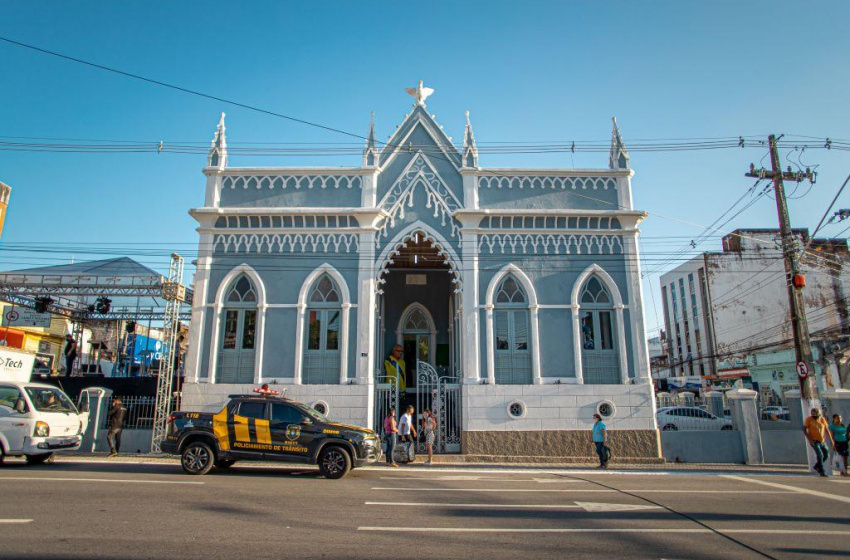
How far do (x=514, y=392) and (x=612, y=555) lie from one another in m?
11.5

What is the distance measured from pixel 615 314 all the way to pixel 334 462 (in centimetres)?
1095

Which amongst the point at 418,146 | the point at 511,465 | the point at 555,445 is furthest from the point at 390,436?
the point at 418,146

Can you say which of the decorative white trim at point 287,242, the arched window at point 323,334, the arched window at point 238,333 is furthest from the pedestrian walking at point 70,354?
the arched window at point 323,334

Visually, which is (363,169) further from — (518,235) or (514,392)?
(514,392)

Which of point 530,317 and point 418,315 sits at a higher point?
point 418,315

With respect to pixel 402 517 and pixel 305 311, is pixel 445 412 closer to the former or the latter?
pixel 305 311

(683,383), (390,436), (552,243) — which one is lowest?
(390,436)

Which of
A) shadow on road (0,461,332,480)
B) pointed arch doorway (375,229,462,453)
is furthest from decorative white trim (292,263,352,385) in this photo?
shadow on road (0,461,332,480)

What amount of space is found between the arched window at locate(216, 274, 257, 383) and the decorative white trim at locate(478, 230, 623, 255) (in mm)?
8005

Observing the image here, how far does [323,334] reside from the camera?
18.5 metres

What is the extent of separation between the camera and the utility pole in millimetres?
16197

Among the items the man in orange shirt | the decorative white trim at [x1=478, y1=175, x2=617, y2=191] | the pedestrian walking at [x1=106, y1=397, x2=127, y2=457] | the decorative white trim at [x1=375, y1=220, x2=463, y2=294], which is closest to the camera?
the man in orange shirt

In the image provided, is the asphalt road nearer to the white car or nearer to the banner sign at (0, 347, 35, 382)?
the white car

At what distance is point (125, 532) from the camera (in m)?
6.77
